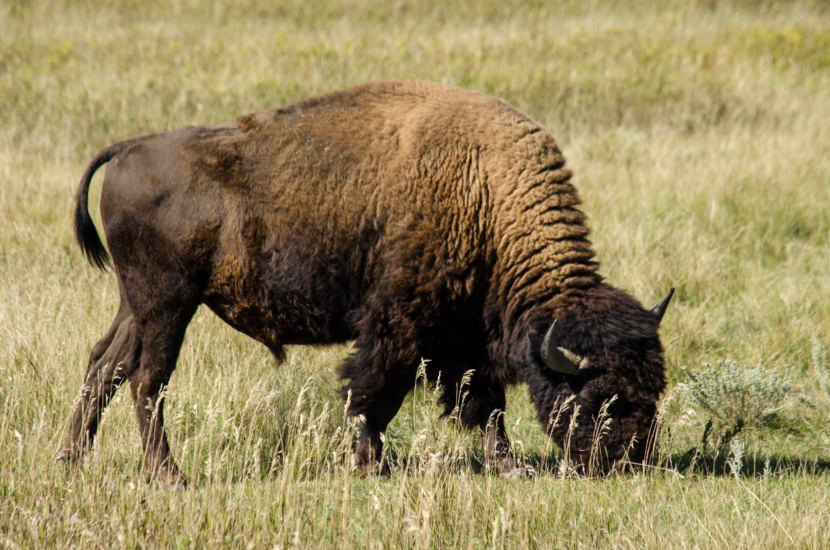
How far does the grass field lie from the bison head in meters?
0.18

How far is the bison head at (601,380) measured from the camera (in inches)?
171

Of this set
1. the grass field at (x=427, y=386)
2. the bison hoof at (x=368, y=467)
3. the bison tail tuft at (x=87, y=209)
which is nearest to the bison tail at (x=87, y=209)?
the bison tail tuft at (x=87, y=209)

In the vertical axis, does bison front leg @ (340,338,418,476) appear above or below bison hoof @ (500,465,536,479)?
above

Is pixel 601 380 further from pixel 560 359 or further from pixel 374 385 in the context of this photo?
pixel 374 385

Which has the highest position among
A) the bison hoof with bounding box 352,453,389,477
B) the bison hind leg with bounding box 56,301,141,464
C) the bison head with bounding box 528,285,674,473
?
the bison head with bounding box 528,285,674,473

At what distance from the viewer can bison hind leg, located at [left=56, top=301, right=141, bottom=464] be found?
4559 millimetres

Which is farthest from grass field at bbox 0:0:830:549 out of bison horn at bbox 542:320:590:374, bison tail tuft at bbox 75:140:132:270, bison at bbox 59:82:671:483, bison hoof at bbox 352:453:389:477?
bison tail tuft at bbox 75:140:132:270

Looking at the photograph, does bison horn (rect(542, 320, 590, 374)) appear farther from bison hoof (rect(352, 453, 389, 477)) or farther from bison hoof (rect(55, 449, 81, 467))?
bison hoof (rect(55, 449, 81, 467))

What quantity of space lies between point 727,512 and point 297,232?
97.1 inches

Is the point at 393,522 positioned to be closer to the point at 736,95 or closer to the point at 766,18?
the point at 736,95

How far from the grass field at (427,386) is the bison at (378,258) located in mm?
305

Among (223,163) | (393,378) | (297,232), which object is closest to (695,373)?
(393,378)

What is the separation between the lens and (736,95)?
13.3m

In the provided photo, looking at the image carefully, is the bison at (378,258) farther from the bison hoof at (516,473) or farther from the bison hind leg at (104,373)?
the bison hoof at (516,473)
